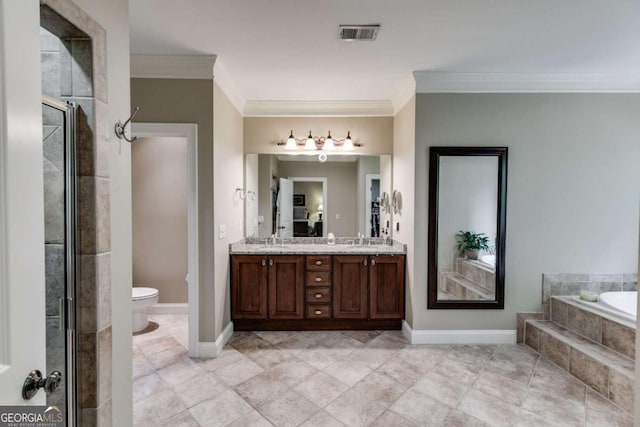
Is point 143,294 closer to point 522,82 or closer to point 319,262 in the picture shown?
point 319,262

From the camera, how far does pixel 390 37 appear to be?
227cm

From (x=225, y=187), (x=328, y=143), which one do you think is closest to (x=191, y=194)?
(x=225, y=187)

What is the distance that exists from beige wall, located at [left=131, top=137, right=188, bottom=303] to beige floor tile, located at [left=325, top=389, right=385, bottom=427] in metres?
2.54

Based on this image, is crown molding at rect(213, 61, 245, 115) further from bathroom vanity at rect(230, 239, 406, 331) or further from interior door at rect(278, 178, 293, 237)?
bathroom vanity at rect(230, 239, 406, 331)

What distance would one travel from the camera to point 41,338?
83cm

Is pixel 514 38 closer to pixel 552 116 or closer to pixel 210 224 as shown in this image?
pixel 552 116

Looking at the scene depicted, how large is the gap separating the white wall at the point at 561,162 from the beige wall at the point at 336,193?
1.06 metres

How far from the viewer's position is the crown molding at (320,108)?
3633 mm

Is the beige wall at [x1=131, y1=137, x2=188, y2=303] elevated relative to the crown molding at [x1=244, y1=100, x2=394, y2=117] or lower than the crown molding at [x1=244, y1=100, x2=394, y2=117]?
lower

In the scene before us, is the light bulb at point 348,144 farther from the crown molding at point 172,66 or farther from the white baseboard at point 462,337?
the white baseboard at point 462,337

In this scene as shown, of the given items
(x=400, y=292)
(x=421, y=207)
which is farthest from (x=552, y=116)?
(x=400, y=292)

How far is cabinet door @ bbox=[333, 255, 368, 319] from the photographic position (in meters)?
3.27

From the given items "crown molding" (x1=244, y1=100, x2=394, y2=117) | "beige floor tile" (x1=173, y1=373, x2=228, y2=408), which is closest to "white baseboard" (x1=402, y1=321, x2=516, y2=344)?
"beige floor tile" (x1=173, y1=373, x2=228, y2=408)

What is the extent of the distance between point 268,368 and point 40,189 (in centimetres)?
222
